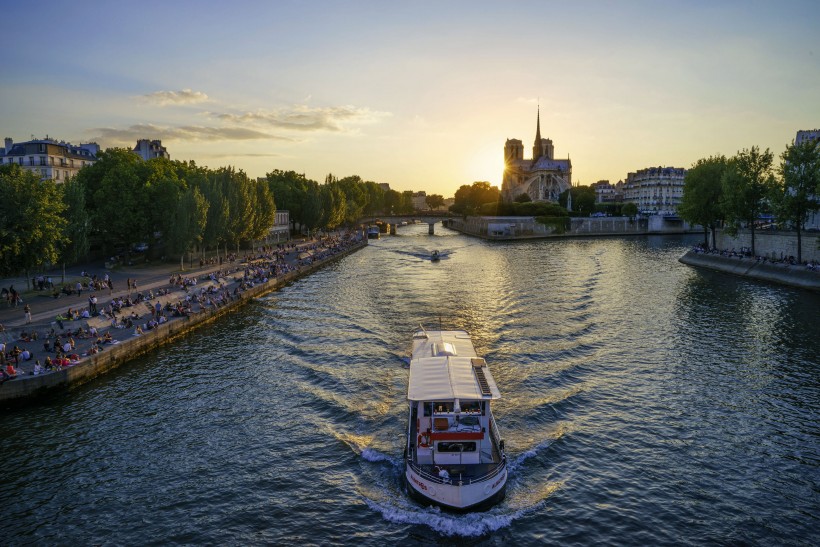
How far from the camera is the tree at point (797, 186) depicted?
65875mm

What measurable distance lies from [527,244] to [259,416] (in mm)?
118109

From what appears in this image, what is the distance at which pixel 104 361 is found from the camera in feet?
117

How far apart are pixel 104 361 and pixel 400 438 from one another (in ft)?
71.2

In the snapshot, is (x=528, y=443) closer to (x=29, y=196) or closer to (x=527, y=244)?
(x=29, y=196)

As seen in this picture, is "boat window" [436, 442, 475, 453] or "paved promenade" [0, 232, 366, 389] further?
"paved promenade" [0, 232, 366, 389]

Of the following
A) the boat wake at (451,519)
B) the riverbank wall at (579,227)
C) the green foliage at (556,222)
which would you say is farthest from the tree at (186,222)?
the green foliage at (556,222)

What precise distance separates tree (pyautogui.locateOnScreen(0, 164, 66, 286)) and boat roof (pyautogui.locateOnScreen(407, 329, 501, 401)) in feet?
109

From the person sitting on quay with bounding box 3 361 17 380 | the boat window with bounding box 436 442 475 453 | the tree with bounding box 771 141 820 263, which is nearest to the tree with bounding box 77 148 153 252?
the person sitting on quay with bounding box 3 361 17 380

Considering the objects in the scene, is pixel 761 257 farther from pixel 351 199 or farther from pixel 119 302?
pixel 351 199

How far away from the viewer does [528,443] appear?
25.3 metres

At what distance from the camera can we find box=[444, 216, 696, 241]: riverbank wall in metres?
161

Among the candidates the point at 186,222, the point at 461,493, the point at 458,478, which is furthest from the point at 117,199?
the point at 461,493

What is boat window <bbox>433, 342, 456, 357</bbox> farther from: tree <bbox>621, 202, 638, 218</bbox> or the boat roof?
tree <bbox>621, 202, 638, 218</bbox>

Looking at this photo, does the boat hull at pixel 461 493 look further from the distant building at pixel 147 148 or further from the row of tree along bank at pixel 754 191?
the distant building at pixel 147 148
